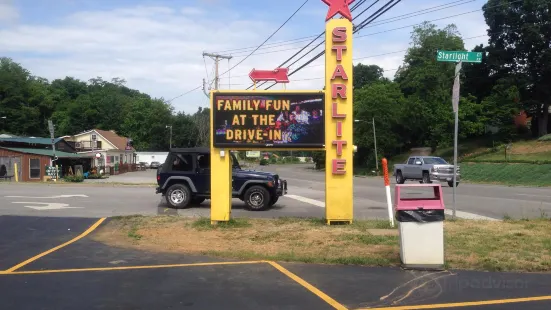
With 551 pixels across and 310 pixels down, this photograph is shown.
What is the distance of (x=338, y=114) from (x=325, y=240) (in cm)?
328

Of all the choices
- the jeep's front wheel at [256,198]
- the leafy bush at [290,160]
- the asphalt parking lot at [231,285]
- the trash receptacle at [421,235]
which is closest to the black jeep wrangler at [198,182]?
the jeep's front wheel at [256,198]

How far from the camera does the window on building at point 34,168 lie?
43.8 metres

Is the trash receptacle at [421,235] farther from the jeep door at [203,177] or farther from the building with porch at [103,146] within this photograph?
the building with porch at [103,146]

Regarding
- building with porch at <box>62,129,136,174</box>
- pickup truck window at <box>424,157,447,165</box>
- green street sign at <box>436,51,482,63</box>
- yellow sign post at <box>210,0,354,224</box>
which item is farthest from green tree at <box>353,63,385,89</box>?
yellow sign post at <box>210,0,354,224</box>

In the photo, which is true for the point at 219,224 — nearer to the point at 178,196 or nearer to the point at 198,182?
the point at 198,182

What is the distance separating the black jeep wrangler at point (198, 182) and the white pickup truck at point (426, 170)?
17.6m

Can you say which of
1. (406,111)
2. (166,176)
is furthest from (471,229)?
(406,111)

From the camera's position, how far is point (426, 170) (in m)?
33.2

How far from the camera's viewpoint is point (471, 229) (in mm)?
11516

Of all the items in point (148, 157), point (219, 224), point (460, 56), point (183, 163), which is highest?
point (460, 56)

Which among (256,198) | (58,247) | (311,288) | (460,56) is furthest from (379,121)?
(311,288)

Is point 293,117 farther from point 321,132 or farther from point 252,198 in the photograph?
point 252,198

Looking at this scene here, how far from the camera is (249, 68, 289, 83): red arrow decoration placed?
12359mm

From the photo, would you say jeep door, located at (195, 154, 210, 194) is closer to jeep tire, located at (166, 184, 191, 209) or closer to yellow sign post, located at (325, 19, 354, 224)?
jeep tire, located at (166, 184, 191, 209)
